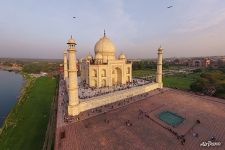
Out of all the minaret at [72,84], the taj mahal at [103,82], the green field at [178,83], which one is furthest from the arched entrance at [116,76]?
the green field at [178,83]

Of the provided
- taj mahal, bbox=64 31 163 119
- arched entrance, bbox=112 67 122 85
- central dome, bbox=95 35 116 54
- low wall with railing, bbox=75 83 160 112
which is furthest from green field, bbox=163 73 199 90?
central dome, bbox=95 35 116 54

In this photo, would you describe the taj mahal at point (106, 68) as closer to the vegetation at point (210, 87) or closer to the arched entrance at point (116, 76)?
the arched entrance at point (116, 76)

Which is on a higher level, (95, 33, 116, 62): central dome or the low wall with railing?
(95, 33, 116, 62): central dome

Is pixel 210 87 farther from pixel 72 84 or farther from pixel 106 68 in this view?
pixel 72 84

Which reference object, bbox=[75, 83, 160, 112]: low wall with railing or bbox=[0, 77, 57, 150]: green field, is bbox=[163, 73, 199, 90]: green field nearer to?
bbox=[75, 83, 160, 112]: low wall with railing

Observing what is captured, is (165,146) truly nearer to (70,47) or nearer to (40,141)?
(40,141)

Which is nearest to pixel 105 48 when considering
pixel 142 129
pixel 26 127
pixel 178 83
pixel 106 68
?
pixel 106 68
